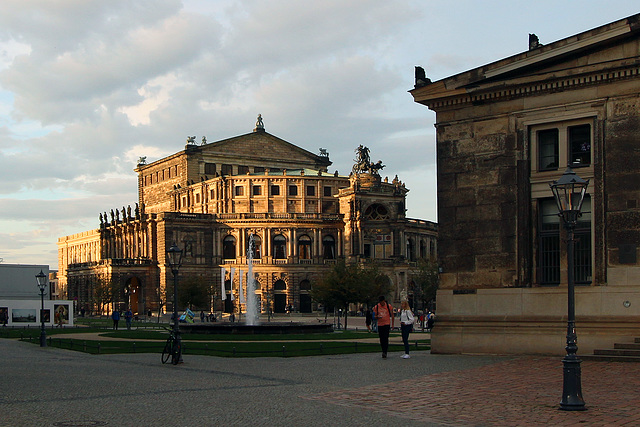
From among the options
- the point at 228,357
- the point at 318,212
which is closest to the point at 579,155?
the point at 228,357

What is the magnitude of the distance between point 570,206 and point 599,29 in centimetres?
1051

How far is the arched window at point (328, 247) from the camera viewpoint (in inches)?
5472

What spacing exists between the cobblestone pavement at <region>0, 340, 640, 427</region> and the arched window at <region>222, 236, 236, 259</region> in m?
111

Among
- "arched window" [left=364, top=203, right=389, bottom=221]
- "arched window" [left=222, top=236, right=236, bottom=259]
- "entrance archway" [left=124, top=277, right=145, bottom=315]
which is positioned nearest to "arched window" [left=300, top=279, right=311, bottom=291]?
"arched window" [left=222, top=236, right=236, bottom=259]

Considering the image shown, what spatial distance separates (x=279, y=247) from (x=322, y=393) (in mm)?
119649

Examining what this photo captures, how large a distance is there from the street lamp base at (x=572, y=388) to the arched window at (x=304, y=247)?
122 m

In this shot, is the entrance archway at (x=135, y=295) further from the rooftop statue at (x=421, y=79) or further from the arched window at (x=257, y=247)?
the rooftop statue at (x=421, y=79)

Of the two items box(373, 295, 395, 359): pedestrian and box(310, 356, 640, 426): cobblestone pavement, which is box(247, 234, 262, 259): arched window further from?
box(310, 356, 640, 426): cobblestone pavement

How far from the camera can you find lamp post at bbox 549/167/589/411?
16469 millimetres

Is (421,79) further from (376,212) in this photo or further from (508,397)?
(376,212)

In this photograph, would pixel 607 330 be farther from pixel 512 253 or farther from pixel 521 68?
pixel 521 68

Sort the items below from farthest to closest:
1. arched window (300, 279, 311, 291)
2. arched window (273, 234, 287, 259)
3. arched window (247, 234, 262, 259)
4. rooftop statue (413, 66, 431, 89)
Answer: arched window (273, 234, 287, 259), arched window (247, 234, 262, 259), arched window (300, 279, 311, 291), rooftop statue (413, 66, 431, 89)

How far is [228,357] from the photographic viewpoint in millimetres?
31766

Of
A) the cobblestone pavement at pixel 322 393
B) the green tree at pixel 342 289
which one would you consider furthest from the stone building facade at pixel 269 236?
the cobblestone pavement at pixel 322 393
